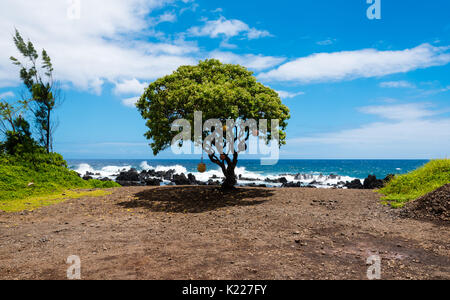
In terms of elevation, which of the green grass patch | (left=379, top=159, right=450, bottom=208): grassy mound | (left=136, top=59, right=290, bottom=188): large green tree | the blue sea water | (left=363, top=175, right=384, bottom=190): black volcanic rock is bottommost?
→ the blue sea water

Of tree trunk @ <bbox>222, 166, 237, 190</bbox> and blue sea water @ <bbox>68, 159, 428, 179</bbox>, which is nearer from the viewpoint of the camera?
tree trunk @ <bbox>222, 166, 237, 190</bbox>

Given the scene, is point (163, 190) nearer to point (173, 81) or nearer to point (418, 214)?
point (173, 81)

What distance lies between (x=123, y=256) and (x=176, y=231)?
243 cm

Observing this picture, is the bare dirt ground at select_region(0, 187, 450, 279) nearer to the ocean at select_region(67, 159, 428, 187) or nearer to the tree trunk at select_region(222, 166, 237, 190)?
the tree trunk at select_region(222, 166, 237, 190)

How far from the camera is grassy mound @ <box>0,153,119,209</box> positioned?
1597 cm

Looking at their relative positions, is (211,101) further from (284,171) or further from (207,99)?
(284,171)

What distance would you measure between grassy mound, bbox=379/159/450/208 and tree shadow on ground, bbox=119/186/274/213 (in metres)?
6.80

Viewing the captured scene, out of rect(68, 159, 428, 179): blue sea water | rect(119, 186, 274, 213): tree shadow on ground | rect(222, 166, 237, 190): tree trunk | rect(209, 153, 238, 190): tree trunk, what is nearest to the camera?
rect(119, 186, 274, 213): tree shadow on ground

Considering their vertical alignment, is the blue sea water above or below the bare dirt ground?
below

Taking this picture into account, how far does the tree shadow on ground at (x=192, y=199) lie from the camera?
A: 12.7 metres

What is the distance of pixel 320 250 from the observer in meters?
6.68

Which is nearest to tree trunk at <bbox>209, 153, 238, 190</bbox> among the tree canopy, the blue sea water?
the tree canopy

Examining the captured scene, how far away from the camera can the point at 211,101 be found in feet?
42.6
